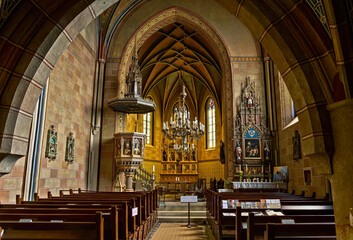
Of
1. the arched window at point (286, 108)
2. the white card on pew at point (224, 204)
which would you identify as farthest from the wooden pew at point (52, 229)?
the arched window at point (286, 108)

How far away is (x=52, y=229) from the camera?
115 inches

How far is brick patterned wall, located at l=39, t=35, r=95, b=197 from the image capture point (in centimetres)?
851

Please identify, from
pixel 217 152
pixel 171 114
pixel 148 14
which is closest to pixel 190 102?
pixel 171 114

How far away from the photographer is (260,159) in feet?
39.4

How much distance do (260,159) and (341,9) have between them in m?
10.2

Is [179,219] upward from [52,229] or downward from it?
downward

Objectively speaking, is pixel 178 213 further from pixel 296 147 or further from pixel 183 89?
pixel 183 89

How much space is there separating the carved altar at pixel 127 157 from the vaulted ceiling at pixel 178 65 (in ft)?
21.6

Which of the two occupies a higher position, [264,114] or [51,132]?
[264,114]

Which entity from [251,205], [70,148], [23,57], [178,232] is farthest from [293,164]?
[23,57]

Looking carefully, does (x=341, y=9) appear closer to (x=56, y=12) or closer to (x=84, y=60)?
(x=56, y=12)

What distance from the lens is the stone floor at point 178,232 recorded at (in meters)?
6.67

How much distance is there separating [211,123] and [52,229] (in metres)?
20.2

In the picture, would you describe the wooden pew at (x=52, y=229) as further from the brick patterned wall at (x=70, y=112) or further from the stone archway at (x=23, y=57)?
the brick patterned wall at (x=70, y=112)
